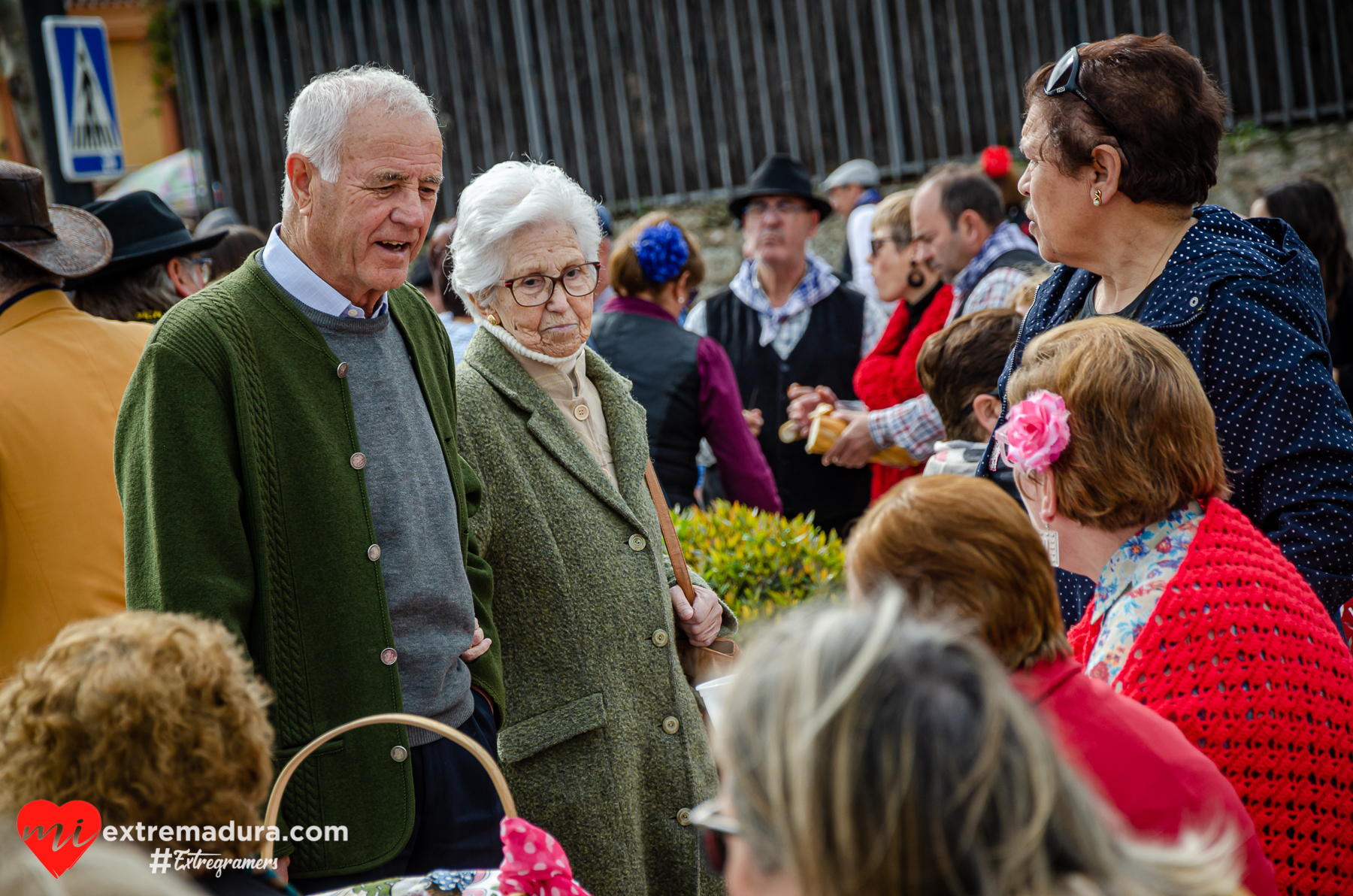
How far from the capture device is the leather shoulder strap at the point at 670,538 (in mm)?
2926

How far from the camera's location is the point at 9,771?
4.63 feet

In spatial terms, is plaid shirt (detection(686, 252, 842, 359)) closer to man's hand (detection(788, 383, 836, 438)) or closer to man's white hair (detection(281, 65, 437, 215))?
man's hand (detection(788, 383, 836, 438))

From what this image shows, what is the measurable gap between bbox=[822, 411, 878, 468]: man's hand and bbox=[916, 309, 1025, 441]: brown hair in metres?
0.88

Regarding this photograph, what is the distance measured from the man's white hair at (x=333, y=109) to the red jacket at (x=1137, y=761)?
1.59 m

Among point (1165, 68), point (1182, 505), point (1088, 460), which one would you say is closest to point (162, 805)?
point (1088, 460)

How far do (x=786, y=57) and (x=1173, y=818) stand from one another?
7.56 meters

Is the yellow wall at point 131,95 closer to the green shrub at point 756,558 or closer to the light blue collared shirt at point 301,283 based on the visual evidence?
the green shrub at point 756,558

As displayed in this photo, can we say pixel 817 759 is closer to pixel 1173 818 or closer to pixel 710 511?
pixel 1173 818

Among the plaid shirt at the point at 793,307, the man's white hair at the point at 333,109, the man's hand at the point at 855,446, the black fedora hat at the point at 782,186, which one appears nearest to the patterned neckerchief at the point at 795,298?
the plaid shirt at the point at 793,307

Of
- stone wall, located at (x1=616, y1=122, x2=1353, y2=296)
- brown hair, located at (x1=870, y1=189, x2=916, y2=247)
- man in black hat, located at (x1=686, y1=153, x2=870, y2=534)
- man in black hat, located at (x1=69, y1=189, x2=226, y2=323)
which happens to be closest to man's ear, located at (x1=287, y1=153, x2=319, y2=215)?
man in black hat, located at (x1=69, y1=189, x2=226, y2=323)

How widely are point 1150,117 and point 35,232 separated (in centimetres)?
270

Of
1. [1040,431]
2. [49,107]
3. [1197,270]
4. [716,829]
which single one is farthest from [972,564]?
[49,107]

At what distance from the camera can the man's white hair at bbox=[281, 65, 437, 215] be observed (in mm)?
2314

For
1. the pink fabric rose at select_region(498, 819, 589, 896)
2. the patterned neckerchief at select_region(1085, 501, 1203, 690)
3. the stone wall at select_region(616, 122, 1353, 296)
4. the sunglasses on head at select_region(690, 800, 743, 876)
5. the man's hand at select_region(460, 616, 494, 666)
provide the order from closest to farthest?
1. the sunglasses on head at select_region(690, 800, 743, 876)
2. the pink fabric rose at select_region(498, 819, 589, 896)
3. the patterned neckerchief at select_region(1085, 501, 1203, 690)
4. the man's hand at select_region(460, 616, 494, 666)
5. the stone wall at select_region(616, 122, 1353, 296)
